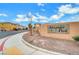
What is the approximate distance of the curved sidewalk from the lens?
8.37ft

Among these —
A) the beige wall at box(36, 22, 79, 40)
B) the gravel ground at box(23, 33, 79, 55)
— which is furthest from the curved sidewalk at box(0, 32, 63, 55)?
the beige wall at box(36, 22, 79, 40)

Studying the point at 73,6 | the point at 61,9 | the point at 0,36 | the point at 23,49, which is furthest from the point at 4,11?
the point at 73,6

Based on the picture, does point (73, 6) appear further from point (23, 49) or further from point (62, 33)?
point (23, 49)

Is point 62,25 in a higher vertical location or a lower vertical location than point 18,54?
higher

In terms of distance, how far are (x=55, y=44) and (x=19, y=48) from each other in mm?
517

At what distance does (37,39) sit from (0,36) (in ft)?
1.79

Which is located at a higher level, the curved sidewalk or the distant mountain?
the distant mountain

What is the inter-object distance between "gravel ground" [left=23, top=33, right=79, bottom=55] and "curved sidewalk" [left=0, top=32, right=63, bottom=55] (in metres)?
0.07

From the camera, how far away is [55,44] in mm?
2613

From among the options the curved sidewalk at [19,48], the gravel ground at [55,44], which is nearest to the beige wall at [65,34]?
the gravel ground at [55,44]

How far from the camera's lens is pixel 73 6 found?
256cm

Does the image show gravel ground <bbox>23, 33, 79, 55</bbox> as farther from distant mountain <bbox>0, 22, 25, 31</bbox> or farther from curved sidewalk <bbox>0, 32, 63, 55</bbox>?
distant mountain <bbox>0, 22, 25, 31</bbox>
